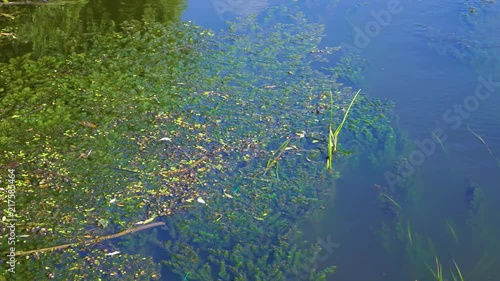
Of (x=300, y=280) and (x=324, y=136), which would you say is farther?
(x=324, y=136)

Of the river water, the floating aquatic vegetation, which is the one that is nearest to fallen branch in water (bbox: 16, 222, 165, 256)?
the floating aquatic vegetation

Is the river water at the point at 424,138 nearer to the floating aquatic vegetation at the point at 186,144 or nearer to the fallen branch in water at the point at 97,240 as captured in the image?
the floating aquatic vegetation at the point at 186,144

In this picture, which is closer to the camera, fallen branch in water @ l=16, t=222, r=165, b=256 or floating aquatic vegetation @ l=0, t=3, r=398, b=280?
fallen branch in water @ l=16, t=222, r=165, b=256

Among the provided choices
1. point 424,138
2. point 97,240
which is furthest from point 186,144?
point 424,138

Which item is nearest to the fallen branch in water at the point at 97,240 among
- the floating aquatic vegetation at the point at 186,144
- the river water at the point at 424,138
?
the floating aquatic vegetation at the point at 186,144

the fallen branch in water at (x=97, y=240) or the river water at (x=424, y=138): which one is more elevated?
the river water at (x=424, y=138)

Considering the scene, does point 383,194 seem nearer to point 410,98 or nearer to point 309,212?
point 309,212

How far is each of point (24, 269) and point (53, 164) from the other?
915mm

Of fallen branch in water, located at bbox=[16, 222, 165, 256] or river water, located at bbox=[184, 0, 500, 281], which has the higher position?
river water, located at bbox=[184, 0, 500, 281]

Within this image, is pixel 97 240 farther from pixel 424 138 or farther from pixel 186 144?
pixel 424 138

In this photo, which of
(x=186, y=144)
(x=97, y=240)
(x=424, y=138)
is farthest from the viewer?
(x=424, y=138)

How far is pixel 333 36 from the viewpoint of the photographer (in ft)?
18.6

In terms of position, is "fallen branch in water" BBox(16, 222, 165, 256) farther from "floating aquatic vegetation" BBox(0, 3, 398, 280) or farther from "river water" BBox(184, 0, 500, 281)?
"river water" BBox(184, 0, 500, 281)

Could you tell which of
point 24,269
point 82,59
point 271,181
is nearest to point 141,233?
point 24,269
